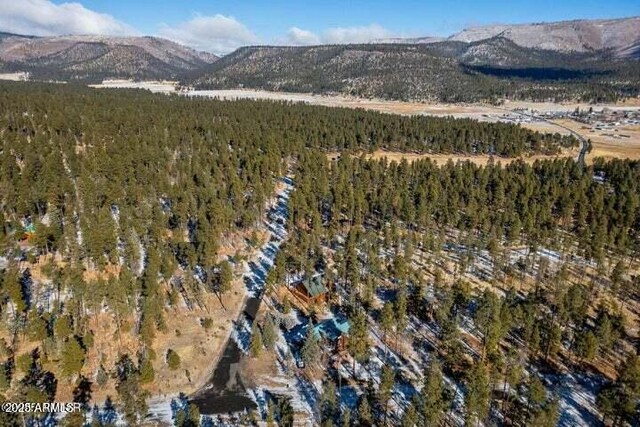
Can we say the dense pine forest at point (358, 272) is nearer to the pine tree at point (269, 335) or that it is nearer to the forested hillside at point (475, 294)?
the pine tree at point (269, 335)

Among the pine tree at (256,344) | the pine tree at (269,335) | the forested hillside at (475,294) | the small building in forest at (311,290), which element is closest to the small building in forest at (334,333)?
the forested hillside at (475,294)

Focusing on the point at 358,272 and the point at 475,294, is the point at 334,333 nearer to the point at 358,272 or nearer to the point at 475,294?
the point at 358,272

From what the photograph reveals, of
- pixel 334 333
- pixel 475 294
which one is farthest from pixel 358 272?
pixel 475 294

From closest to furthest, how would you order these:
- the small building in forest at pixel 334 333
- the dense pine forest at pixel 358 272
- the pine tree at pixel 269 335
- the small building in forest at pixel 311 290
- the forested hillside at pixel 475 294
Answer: the forested hillside at pixel 475 294
the dense pine forest at pixel 358 272
the pine tree at pixel 269 335
the small building in forest at pixel 334 333
the small building in forest at pixel 311 290

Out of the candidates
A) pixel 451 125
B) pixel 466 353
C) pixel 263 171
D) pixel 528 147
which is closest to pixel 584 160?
pixel 528 147

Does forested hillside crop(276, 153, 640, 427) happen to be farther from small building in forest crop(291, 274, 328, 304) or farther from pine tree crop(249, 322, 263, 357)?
pine tree crop(249, 322, 263, 357)
